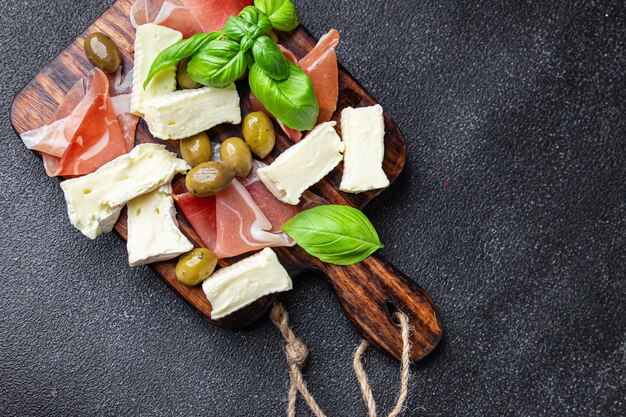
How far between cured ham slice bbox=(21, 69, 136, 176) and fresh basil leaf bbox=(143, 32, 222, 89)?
0.47 feet

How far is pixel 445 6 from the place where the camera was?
1700 mm

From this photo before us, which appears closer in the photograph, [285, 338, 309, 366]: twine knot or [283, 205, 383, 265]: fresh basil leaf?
[283, 205, 383, 265]: fresh basil leaf

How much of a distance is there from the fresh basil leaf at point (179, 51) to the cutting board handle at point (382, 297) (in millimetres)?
594

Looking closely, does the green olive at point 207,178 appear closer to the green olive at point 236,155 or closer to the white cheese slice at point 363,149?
the green olive at point 236,155

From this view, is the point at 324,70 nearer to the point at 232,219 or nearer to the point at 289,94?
the point at 289,94

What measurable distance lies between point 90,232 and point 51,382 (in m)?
0.49

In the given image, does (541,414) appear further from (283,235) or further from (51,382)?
(51,382)

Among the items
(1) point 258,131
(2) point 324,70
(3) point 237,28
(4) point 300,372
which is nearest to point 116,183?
(1) point 258,131

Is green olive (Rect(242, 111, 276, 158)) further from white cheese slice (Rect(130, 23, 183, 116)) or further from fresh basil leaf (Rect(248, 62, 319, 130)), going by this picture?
white cheese slice (Rect(130, 23, 183, 116))

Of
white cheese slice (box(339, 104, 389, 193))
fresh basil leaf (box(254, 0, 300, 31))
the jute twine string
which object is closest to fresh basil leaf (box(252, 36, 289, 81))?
fresh basil leaf (box(254, 0, 300, 31))

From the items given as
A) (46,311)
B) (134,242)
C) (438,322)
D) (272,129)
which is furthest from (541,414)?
(46,311)

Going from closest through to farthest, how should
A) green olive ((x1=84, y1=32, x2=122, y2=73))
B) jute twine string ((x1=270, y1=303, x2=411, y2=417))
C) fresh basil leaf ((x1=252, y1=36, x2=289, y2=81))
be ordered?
1. fresh basil leaf ((x1=252, y1=36, x2=289, y2=81))
2. green olive ((x1=84, y1=32, x2=122, y2=73))
3. jute twine string ((x1=270, y1=303, x2=411, y2=417))

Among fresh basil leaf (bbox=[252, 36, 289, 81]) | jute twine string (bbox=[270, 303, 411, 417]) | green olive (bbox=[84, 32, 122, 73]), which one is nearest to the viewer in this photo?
fresh basil leaf (bbox=[252, 36, 289, 81])

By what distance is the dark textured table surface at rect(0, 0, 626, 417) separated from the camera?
1.67 meters
